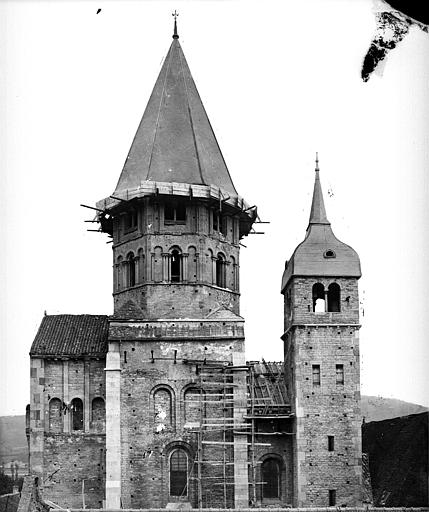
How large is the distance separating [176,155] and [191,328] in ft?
29.4

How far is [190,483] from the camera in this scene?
147 feet

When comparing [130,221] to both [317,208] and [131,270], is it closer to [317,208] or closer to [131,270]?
[131,270]

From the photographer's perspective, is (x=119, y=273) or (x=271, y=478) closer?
(x=271, y=478)

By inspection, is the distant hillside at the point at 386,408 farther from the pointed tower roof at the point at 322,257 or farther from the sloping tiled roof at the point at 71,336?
the sloping tiled roof at the point at 71,336

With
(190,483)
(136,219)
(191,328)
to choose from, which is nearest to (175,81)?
(136,219)

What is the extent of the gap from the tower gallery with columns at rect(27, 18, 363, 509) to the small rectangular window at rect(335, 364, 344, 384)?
12cm

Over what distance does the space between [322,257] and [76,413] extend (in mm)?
13905

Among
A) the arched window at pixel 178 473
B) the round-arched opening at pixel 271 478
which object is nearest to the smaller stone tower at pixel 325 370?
the round-arched opening at pixel 271 478

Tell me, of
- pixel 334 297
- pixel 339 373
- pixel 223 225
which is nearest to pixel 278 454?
pixel 339 373

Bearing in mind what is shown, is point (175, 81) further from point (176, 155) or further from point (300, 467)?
point (300, 467)

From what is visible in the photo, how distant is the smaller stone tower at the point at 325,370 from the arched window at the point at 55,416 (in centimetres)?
1101

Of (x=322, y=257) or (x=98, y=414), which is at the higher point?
(x=322, y=257)

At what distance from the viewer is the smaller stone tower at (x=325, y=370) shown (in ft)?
145

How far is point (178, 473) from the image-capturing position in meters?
45.0
